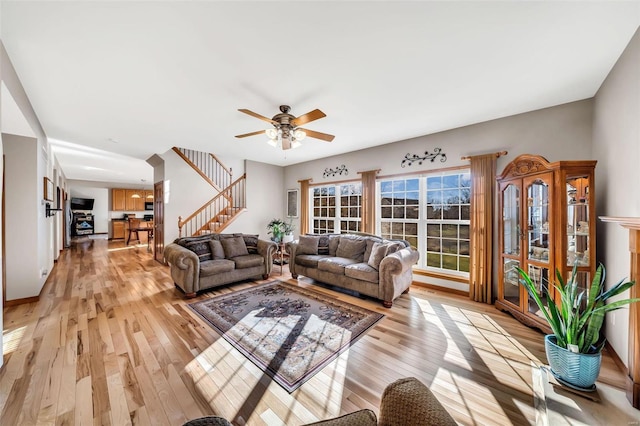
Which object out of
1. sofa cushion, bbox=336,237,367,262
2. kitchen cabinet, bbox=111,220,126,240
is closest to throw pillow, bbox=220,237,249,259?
sofa cushion, bbox=336,237,367,262

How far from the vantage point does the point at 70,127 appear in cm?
389

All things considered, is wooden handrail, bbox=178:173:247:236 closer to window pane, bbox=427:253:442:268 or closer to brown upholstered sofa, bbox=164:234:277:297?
brown upholstered sofa, bbox=164:234:277:297

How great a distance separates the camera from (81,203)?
10812mm

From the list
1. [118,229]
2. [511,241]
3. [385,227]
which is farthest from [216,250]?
[118,229]

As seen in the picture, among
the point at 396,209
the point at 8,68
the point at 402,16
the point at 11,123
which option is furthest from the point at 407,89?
the point at 11,123

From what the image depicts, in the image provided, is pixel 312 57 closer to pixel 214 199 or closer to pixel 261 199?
pixel 214 199

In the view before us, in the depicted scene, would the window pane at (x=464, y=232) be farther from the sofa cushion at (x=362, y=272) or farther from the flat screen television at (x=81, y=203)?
the flat screen television at (x=81, y=203)

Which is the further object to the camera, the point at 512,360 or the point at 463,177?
the point at 463,177

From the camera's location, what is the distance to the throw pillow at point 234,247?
4438mm

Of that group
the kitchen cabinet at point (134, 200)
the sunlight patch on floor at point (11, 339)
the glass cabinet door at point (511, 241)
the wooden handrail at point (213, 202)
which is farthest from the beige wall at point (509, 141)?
the kitchen cabinet at point (134, 200)

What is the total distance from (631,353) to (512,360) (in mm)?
745

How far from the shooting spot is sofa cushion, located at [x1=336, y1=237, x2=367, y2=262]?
431cm

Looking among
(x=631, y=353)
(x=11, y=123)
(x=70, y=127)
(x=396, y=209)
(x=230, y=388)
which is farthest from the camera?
(x=396, y=209)

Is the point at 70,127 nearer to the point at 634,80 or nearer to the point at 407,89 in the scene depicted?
the point at 407,89
